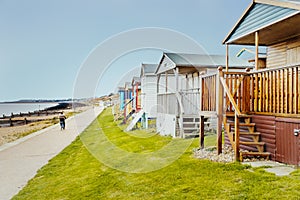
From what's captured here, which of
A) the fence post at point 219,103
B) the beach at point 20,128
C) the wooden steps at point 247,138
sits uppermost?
the fence post at point 219,103

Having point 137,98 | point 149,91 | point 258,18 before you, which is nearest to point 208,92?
point 258,18

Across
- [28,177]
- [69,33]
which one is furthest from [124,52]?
[69,33]

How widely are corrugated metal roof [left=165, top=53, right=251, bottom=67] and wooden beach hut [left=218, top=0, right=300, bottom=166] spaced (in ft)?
17.4

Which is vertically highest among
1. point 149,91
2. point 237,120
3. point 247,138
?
point 149,91

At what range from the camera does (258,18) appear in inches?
328

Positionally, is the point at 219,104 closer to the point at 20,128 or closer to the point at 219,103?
the point at 219,103

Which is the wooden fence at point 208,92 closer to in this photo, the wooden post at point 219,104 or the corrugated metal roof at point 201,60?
the wooden post at point 219,104

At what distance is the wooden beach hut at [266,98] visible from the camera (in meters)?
6.25

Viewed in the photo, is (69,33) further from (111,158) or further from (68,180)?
(68,180)

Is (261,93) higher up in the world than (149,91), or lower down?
lower down

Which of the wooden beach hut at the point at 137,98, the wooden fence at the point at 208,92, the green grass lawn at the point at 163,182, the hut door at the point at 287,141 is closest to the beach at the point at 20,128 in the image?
the wooden beach hut at the point at 137,98

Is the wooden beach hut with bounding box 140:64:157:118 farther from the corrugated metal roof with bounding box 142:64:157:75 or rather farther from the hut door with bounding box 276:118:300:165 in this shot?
the hut door with bounding box 276:118:300:165

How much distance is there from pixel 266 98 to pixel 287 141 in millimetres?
1284

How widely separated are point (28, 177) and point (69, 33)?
22030mm
